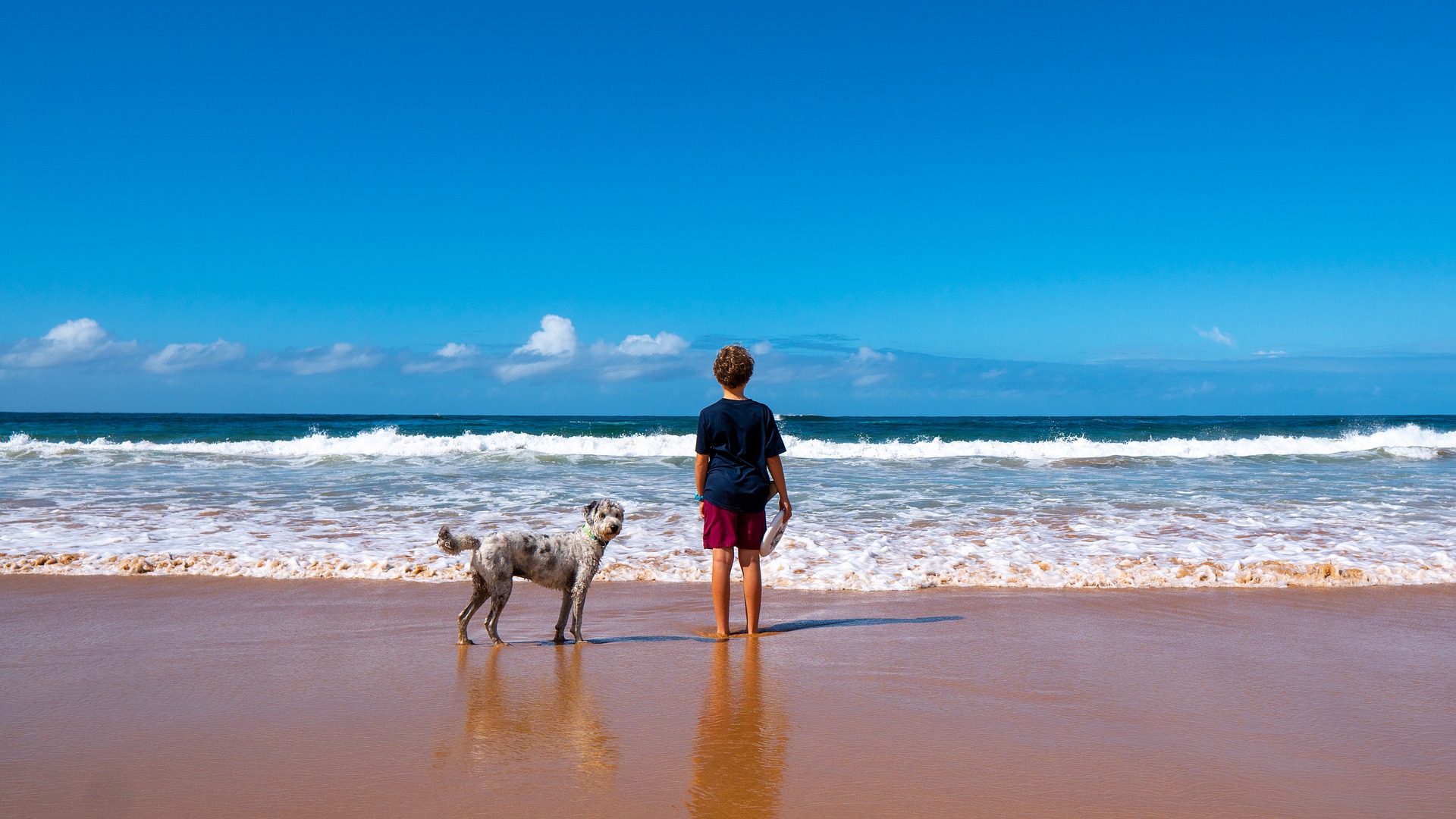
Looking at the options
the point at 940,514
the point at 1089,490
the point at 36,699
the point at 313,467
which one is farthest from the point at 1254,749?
the point at 313,467

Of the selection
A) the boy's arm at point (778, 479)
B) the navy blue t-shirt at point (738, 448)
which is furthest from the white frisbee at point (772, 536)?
the navy blue t-shirt at point (738, 448)

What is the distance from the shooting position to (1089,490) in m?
13.8

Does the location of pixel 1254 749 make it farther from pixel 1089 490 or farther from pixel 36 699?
pixel 1089 490

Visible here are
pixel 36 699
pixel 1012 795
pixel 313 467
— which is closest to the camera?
pixel 1012 795

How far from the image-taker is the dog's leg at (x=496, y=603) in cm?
501

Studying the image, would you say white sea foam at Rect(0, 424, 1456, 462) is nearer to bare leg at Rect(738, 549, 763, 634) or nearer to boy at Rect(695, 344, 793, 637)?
bare leg at Rect(738, 549, 763, 634)

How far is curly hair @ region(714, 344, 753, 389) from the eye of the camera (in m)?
5.28

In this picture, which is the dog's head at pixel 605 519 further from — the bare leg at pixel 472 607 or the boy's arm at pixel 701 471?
the bare leg at pixel 472 607

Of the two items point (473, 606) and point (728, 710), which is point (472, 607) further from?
point (728, 710)

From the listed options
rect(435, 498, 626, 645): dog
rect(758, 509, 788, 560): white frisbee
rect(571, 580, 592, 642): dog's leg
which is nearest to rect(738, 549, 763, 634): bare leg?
rect(758, 509, 788, 560): white frisbee

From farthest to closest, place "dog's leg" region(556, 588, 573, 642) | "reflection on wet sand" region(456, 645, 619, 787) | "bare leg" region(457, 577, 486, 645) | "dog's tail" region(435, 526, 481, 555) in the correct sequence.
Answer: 1. "dog's leg" region(556, 588, 573, 642)
2. "bare leg" region(457, 577, 486, 645)
3. "dog's tail" region(435, 526, 481, 555)
4. "reflection on wet sand" region(456, 645, 619, 787)

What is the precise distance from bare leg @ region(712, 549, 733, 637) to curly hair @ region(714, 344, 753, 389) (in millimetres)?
1056

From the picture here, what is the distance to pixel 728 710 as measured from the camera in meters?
3.97

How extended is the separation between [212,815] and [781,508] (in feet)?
11.0
